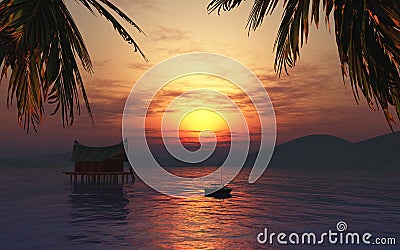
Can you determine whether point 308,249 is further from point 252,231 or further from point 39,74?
point 39,74

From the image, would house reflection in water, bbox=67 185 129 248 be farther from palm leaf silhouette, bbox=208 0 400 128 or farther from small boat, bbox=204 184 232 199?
palm leaf silhouette, bbox=208 0 400 128

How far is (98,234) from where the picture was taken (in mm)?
34562

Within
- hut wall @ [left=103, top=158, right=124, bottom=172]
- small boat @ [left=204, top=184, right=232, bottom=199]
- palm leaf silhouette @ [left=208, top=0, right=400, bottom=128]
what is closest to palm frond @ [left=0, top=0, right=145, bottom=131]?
palm leaf silhouette @ [left=208, top=0, right=400, bottom=128]

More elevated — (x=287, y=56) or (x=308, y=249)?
(x=287, y=56)

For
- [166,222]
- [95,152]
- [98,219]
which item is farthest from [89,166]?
[166,222]

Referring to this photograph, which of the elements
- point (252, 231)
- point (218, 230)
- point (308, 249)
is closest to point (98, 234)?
point (218, 230)

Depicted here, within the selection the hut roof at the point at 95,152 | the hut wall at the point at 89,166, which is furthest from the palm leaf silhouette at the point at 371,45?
the hut wall at the point at 89,166

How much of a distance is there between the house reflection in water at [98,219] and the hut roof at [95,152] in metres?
6.14

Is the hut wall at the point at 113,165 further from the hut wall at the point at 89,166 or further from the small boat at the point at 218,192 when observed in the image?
Result: the small boat at the point at 218,192

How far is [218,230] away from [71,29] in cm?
3623

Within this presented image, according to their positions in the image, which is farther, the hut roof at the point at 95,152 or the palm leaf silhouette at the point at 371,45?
the hut roof at the point at 95,152

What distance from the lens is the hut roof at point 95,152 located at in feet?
217

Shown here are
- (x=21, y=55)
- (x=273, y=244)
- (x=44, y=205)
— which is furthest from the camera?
(x=44, y=205)

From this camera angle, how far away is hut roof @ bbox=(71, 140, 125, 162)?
2606 inches
